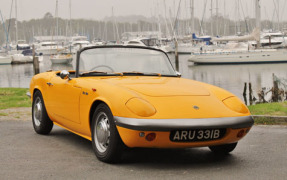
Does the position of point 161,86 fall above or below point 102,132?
Answer: above

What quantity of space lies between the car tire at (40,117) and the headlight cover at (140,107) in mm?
2790

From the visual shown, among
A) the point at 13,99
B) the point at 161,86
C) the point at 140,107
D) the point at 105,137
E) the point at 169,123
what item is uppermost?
the point at 161,86

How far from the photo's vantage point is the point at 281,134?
25.7 ft

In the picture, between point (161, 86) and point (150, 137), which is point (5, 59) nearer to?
point (161, 86)

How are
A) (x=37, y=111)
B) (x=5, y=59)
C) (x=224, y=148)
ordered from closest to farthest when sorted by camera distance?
(x=224, y=148) → (x=37, y=111) → (x=5, y=59)

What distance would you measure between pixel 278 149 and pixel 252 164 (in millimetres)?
1067

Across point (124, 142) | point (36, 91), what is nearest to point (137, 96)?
point (124, 142)

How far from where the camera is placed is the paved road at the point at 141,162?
506cm

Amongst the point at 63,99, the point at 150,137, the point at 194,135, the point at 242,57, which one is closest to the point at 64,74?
the point at 63,99

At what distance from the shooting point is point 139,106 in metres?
5.33

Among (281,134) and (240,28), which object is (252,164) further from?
(240,28)

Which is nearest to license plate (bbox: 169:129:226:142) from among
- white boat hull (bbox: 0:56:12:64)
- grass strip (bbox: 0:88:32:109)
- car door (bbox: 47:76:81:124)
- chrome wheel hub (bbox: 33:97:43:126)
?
car door (bbox: 47:76:81:124)

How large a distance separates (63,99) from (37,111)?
1.31 m

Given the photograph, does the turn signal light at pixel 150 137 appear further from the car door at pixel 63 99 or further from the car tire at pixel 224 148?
the car door at pixel 63 99
